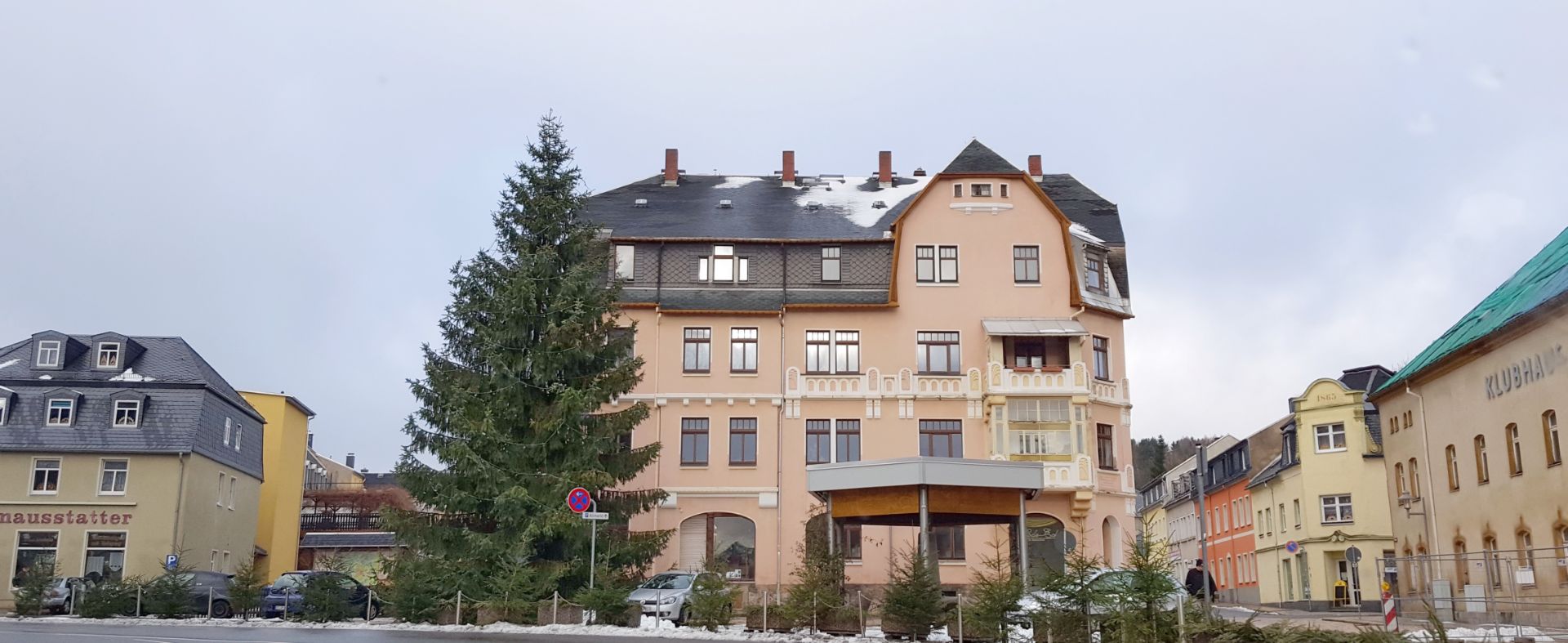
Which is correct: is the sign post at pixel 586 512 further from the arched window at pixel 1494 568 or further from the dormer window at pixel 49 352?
the dormer window at pixel 49 352

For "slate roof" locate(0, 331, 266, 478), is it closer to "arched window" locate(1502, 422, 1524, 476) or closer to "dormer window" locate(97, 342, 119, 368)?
"dormer window" locate(97, 342, 119, 368)

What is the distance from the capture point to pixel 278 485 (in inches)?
2329

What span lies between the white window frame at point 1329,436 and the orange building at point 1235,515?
5492mm

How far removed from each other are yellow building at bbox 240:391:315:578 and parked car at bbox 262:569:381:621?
27799mm

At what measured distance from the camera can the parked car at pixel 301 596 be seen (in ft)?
94.0

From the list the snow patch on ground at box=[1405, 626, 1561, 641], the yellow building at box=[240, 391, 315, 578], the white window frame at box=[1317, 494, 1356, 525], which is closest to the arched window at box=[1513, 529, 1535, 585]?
the snow patch on ground at box=[1405, 626, 1561, 641]

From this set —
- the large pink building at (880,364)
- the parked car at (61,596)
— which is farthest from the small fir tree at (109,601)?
the large pink building at (880,364)

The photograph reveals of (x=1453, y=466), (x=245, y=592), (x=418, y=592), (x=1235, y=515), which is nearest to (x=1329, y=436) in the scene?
(x=1235, y=515)

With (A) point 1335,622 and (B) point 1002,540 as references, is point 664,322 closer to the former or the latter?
(B) point 1002,540

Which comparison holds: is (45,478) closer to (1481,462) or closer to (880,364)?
(880,364)

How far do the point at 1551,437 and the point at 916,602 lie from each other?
585 inches

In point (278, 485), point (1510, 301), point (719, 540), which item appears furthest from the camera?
point (278, 485)

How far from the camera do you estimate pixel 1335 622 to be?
73.3 ft

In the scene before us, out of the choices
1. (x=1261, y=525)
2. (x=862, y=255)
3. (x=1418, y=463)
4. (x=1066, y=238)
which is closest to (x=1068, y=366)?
(x=1066, y=238)
